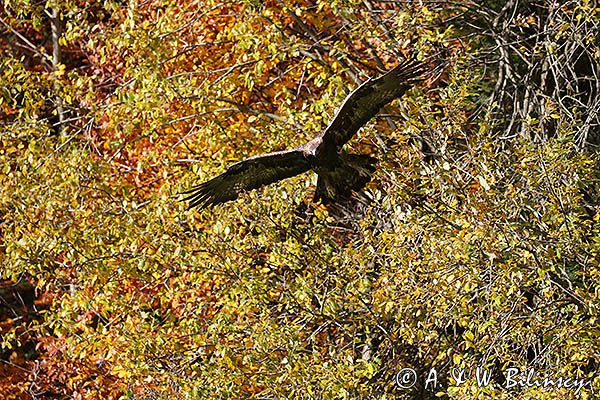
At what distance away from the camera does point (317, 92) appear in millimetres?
12367

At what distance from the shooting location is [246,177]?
8492mm

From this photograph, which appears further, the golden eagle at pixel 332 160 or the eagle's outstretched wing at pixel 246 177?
the eagle's outstretched wing at pixel 246 177

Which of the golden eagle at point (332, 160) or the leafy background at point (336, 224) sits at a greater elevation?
the golden eagle at point (332, 160)

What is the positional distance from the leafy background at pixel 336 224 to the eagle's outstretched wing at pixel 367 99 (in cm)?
29

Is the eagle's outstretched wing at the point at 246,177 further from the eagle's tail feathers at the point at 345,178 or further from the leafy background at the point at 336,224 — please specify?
the leafy background at the point at 336,224

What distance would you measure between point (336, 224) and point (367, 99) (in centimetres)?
305

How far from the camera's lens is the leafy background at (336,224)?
24.6ft

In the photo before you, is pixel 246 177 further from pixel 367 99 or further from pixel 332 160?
pixel 367 99

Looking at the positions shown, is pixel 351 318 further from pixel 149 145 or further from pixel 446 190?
pixel 149 145

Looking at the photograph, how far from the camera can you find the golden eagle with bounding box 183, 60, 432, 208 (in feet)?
25.8

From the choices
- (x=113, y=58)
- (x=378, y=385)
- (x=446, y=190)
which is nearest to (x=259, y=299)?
(x=378, y=385)

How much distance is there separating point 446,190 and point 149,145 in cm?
571

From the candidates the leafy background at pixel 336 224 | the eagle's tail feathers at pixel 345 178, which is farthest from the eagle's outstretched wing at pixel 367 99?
the leafy background at pixel 336 224

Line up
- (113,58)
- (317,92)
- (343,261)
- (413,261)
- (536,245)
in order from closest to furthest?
(536,245) → (413,261) → (343,261) → (317,92) → (113,58)
